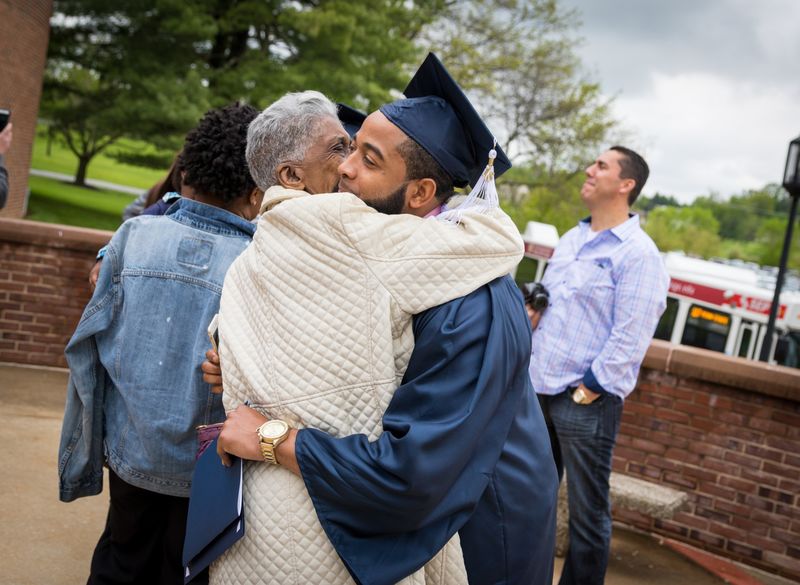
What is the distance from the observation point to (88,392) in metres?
2.54

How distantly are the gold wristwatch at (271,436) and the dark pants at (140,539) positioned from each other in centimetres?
101

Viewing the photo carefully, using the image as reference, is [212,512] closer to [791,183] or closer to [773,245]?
[791,183]

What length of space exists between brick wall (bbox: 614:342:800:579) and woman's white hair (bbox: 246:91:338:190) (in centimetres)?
405

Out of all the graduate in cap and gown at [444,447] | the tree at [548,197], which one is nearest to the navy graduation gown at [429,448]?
the graduate in cap and gown at [444,447]

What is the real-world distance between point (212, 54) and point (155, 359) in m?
17.9

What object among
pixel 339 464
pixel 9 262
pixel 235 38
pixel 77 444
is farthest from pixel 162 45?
pixel 339 464

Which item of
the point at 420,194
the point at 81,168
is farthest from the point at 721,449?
the point at 81,168

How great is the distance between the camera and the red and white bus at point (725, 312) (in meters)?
14.2

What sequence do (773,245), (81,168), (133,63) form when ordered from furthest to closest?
(773,245) < (81,168) < (133,63)

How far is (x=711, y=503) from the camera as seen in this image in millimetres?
5496

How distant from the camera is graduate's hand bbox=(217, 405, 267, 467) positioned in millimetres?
1712

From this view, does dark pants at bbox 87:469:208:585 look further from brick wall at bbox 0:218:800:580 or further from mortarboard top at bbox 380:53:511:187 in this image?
brick wall at bbox 0:218:800:580

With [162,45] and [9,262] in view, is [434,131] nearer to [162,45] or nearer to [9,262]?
[9,262]

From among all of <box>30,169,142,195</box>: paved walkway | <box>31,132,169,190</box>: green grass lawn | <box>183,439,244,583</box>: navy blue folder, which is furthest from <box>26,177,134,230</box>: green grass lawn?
<box>183,439,244,583</box>: navy blue folder
